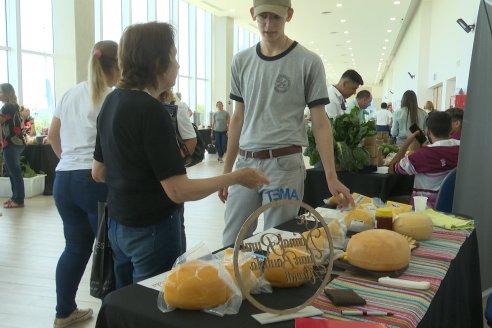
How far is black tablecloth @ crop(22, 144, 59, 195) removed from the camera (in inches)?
261

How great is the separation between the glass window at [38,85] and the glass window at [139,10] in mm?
3235

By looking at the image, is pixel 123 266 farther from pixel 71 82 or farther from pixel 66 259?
pixel 71 82

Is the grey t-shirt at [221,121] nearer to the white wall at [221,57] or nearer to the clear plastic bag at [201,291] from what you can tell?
the white wall at [221,57]

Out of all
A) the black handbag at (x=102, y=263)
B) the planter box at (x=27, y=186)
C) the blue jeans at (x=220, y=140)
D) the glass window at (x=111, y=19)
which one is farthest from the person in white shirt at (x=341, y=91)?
the blue jeans at (x=220, y=140)

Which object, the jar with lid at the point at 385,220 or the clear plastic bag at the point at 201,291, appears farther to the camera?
the jar with lid at the point at 385,220

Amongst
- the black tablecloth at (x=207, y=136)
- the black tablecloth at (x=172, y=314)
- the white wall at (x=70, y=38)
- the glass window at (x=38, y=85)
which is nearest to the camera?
the black tablecloth at (x=172, y=314)

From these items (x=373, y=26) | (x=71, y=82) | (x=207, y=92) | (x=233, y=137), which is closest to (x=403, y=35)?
(x=373, y=26)

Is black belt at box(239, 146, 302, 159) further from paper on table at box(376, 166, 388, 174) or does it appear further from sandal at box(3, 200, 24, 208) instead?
sandal at box(3, 200, 24, 208)

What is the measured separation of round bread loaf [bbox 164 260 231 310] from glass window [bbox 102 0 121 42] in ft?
32.0

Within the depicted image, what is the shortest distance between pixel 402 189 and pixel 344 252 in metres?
2.52

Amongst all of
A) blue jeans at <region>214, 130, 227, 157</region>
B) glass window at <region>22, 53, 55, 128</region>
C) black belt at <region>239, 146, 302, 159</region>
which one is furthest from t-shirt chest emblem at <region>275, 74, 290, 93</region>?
blue jeans at <region>214, 130, 227, 157</region>

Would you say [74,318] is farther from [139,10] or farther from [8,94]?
[139,10]

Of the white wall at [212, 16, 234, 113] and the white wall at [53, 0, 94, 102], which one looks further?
the white wall at [212, 16, 234, 113]

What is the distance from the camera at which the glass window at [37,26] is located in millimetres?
8219
